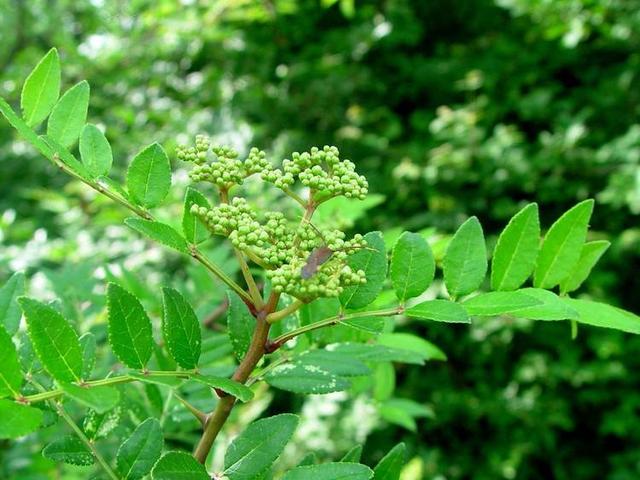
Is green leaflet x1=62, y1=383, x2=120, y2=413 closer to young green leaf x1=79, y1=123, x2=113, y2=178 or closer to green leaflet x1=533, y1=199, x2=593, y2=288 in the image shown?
young green leaf x1=79, y1=123, x2=113, y2=178

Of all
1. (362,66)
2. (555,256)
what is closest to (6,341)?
(555,256)

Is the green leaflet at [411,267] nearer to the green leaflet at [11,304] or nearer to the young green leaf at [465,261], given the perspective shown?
the young green leaf at [465,261]

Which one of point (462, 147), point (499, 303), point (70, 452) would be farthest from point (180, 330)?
point (462, 147)

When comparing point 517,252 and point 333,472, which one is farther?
point 517,252

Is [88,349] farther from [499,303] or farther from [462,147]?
[462,147]

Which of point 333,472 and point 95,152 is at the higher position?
point 95,152

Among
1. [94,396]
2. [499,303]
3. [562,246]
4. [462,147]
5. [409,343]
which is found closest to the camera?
[94,396]

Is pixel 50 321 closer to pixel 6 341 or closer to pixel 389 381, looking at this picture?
pixel 6 341

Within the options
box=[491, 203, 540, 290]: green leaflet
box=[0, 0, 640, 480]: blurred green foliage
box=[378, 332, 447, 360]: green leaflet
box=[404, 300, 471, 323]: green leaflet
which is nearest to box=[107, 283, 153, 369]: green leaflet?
box=[404, 300, 471, 323]: green leaflet
